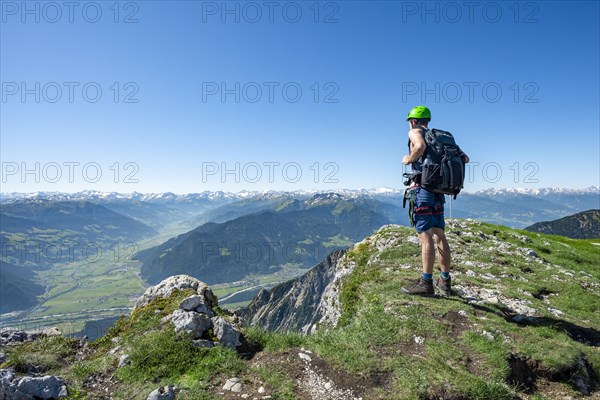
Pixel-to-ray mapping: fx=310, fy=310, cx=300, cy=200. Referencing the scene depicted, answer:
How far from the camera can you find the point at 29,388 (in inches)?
229

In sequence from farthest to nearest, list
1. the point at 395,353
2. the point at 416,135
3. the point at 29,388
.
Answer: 1. the point at 416,135
2. the point at 395,353
3. the point at 29,388

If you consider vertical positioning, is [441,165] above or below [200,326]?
above

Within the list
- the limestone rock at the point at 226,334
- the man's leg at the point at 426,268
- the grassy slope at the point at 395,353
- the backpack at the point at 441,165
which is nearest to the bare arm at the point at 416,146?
the backpack at the point at 441,165

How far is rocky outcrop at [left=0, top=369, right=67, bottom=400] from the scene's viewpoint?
18.7ft

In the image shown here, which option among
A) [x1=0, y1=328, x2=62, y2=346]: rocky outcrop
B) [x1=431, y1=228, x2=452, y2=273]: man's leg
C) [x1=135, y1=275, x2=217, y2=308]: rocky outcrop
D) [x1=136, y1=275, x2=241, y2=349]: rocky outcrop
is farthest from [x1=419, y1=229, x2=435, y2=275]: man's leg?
[x1=0, y1=328, x2=62, y2=346]: rocky outcrop

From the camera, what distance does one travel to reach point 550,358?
24.6 ft

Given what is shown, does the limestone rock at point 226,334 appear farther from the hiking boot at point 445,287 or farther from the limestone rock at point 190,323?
the hiking boot at point 445,287

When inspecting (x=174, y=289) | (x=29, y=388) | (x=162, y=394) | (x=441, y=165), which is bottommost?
(x=162, y=394)

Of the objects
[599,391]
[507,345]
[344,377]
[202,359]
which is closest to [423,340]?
[507,345]

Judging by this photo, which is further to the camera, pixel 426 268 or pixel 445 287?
pixel 445 287

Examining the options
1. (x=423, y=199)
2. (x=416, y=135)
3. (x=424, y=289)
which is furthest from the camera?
(x=424, y=289)

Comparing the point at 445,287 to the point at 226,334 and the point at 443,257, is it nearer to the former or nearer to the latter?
the point at 443,257

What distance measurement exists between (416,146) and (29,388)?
10617 millimetres

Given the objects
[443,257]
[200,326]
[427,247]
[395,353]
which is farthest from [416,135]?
[200,326]
